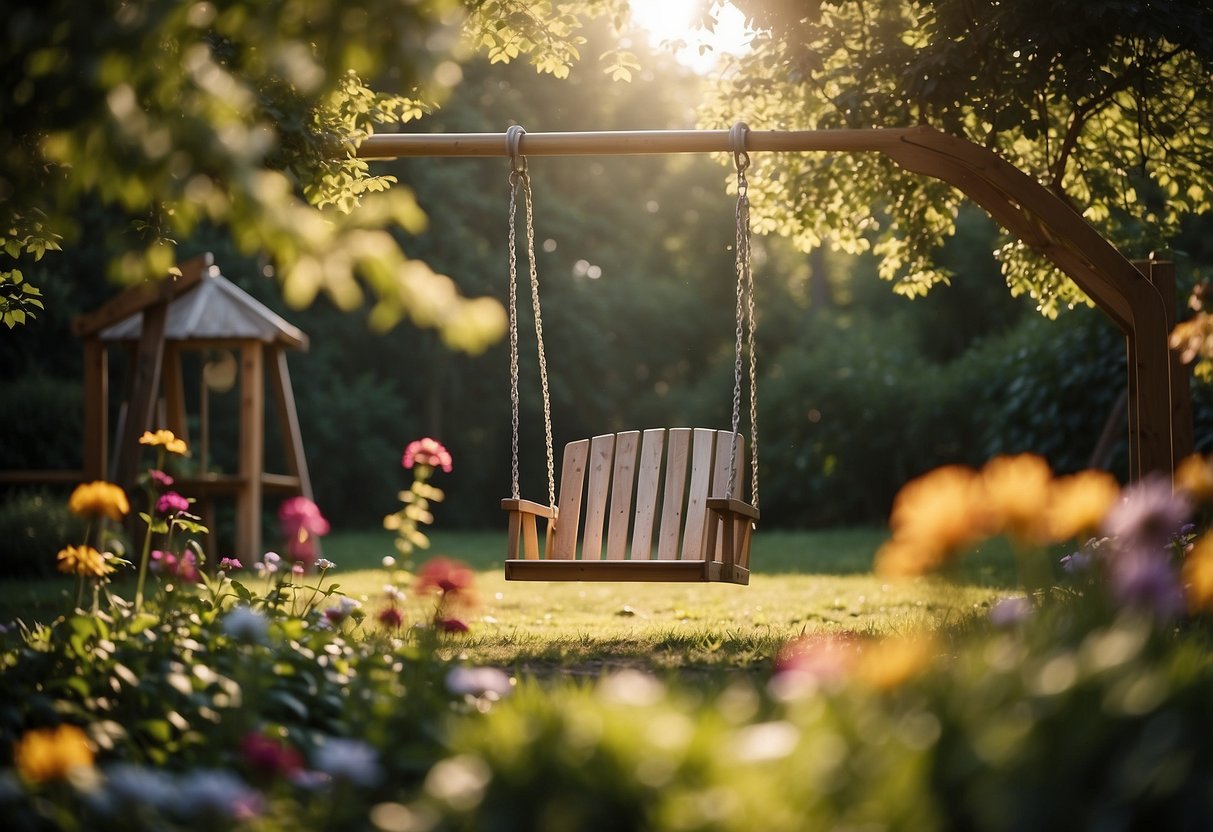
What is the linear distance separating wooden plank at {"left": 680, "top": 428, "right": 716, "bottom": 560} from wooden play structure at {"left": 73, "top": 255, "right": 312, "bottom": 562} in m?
4.11

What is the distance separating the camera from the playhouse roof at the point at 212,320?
30.4ft

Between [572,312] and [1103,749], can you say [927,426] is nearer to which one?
[572,312]

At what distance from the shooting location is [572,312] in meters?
19.5

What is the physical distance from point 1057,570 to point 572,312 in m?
13.3

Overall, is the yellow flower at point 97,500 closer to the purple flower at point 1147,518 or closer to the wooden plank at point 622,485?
the purple flower at point 1147,518

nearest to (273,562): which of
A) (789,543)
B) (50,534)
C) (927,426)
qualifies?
(50,534)

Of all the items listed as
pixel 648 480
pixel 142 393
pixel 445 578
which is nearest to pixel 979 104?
pixel 648 480

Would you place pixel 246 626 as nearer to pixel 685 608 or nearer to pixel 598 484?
pixel 598 484

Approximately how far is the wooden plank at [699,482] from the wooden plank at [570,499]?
0.51 meters

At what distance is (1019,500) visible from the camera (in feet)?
7.69

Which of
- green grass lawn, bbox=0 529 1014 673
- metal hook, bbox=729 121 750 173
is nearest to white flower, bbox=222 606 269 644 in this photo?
green grass lawn, bbox=0 529 1014 673

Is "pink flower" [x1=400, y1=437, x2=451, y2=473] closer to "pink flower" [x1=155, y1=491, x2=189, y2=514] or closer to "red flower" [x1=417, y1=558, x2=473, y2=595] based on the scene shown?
"red flower" [x1=417, y1=558, x2=473, y2=595]

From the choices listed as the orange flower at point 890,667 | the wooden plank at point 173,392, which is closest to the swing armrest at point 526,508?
the orange flower at point 890,667

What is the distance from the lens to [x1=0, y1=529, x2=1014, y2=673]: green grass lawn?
4605 mm
